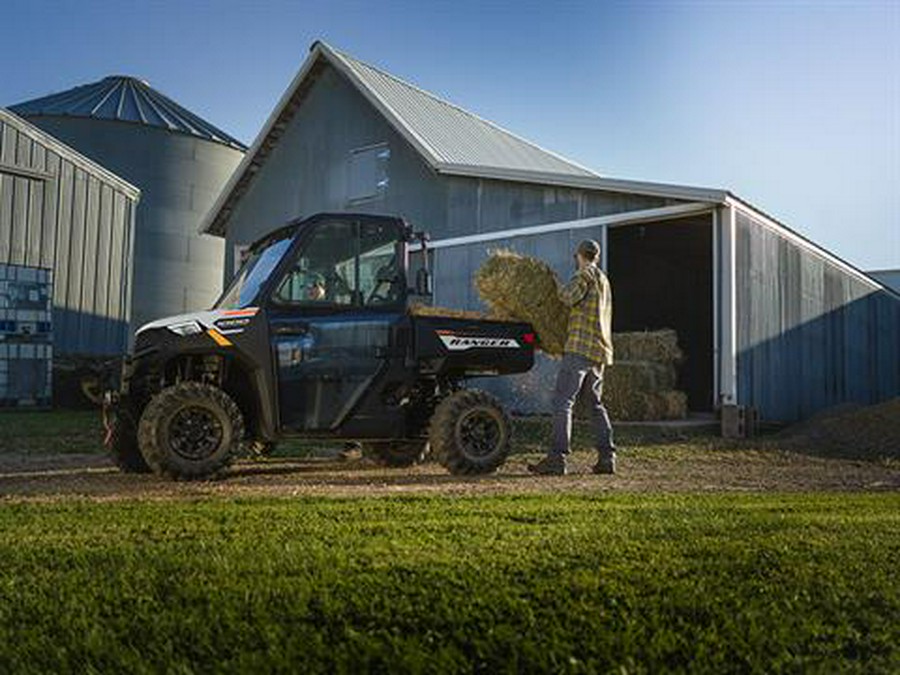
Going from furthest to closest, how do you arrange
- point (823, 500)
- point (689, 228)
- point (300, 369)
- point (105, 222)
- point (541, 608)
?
point (105, 222), point (689, 228), point (300, 369), point (823, 500), point (541, 608)

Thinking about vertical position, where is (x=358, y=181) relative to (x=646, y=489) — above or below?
above

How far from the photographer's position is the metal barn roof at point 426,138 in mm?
15241

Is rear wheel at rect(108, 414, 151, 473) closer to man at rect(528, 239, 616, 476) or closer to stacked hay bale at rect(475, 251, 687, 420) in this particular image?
man at rect(528, 239, 616, 476)

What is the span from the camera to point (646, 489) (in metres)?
6.87

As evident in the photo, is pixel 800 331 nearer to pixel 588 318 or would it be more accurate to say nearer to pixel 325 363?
pixel 588 318

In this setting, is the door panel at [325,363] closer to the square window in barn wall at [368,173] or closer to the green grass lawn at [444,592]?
the green grass lawn at [444,592]

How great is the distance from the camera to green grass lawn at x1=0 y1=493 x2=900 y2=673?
2820 millimetres

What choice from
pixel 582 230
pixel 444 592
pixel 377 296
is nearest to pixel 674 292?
pixel 582 230

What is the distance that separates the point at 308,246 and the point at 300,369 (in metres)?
0.99

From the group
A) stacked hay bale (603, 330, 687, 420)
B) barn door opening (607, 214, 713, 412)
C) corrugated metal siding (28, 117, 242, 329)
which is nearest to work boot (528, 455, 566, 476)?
stacked hay bale (603, 330, 687, 420)

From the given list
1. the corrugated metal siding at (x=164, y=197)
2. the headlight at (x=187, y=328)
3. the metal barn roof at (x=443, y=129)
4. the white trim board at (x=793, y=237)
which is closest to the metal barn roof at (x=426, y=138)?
the metal barn roof at (x=443, y=129)

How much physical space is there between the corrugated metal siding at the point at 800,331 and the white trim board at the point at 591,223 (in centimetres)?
87

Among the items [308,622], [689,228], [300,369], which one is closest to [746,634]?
[308,622]

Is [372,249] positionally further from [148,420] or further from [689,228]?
[689,228]
